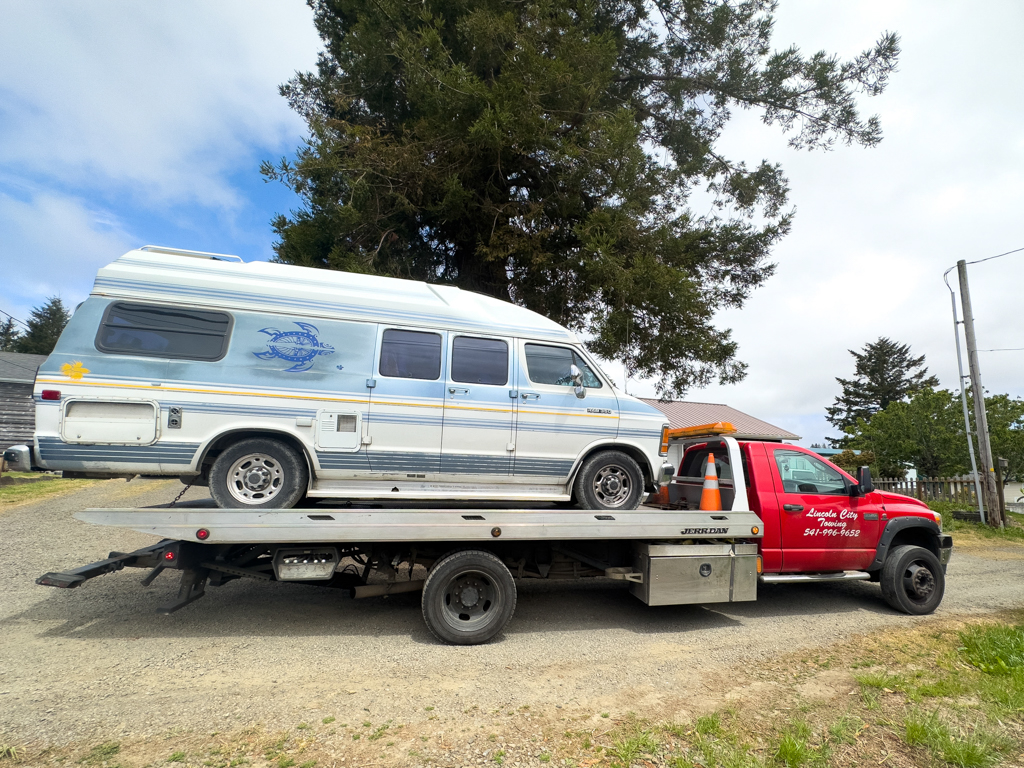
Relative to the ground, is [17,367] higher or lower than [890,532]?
higher

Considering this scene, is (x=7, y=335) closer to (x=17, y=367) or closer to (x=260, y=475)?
(x=17, y=367)

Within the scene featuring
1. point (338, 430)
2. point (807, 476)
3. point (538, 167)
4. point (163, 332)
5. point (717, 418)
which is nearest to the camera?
point (163, 332)

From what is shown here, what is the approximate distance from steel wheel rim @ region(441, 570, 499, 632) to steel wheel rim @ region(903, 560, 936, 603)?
5083mm

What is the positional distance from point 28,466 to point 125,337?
4.34 feet

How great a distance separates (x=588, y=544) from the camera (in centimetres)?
593

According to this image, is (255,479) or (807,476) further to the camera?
(807,476)

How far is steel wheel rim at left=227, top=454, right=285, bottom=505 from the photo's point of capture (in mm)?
5168

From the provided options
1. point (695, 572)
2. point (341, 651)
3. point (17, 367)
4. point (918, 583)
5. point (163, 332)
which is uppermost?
point (17, 367)

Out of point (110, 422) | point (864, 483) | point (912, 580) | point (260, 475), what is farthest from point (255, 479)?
point (912, 580)

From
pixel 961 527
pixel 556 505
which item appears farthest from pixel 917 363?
pixel 556 505

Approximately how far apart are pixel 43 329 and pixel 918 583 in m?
63.3

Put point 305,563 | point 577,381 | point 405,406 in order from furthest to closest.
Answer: point 577,381 → point 405,406 → point 305,563

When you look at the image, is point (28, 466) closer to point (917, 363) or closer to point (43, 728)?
point (43, 728)

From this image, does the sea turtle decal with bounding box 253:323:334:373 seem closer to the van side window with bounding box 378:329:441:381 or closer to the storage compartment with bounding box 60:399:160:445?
the van side window with bounding box 378:329:441:381
